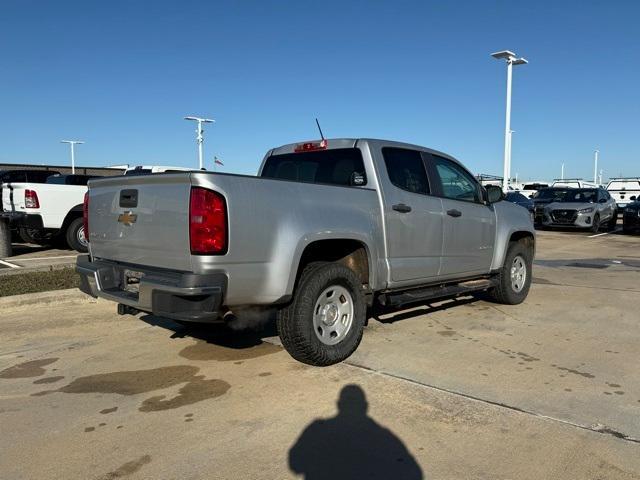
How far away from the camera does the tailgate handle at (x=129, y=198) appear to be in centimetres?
431

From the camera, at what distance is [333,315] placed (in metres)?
4.73

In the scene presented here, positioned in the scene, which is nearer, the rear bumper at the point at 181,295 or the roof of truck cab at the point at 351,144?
the rear bumper at the point at 181,295

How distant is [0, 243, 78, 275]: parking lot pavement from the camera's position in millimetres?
9241

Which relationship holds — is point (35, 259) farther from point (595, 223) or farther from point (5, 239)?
point (595, 223)

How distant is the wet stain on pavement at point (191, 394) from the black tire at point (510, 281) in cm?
413

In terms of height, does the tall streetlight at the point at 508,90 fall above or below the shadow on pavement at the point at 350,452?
above

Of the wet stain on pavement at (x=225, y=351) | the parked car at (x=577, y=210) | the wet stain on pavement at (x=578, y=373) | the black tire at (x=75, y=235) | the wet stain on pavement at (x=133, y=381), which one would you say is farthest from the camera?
the parked car at (x=577, y=210)

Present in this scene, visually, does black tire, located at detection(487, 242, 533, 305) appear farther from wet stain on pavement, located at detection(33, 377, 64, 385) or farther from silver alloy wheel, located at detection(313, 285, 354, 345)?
wet stain on pavement, located at detection(33, 377, 64, 385)

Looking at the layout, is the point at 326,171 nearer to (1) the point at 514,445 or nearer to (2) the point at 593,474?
(1) the point at 514,445

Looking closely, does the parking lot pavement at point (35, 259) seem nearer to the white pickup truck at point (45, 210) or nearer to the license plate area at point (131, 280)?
the white pickup truck at point (45, 210)

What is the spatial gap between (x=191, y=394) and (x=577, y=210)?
18692 mm

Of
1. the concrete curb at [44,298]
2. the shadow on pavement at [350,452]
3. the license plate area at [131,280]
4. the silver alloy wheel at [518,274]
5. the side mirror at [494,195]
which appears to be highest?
the side mirror at [494,195]

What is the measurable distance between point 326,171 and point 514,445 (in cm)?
318

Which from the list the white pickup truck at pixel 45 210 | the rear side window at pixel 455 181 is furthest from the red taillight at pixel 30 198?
the rear side window at pixel 455 181
